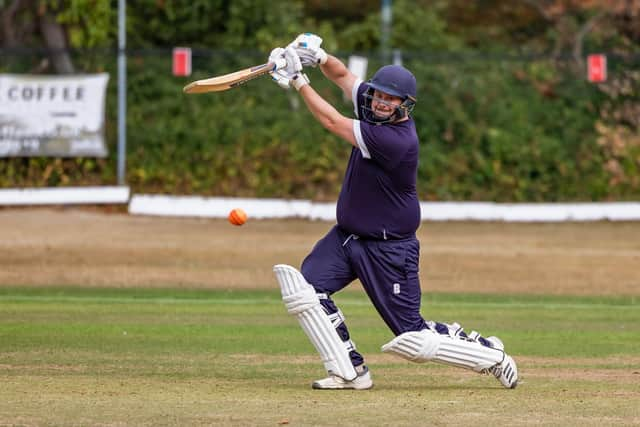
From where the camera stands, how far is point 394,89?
7805 mm

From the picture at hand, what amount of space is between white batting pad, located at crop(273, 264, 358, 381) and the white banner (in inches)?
549

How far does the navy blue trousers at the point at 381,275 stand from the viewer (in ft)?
26.1

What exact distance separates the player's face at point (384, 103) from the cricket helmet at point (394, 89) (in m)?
0.02

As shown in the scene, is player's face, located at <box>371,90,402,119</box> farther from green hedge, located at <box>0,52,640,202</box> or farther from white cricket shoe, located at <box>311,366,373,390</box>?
green hedge, located at <box>0,52,640,202</box>

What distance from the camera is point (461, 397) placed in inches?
304

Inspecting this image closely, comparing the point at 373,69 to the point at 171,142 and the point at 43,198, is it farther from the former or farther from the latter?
the point at 43,198

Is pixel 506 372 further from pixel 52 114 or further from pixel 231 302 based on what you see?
pixel 52 114

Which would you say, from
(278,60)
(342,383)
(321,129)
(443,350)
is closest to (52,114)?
(321,129)

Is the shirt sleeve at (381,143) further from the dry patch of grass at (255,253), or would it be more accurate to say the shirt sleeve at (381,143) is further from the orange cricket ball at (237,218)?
the dry patch of grass at (255,253)

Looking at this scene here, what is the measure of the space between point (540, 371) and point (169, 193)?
13.8m

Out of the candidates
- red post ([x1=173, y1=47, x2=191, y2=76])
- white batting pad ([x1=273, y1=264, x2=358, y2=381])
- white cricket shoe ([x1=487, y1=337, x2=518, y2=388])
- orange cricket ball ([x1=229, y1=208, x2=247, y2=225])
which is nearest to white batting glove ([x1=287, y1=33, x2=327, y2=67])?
white batting pad ([x1=273, y1=264, x2=358, y2=381])

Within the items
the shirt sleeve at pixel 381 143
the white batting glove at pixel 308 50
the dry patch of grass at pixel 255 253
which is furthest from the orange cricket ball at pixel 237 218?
the dry patch of grass at pixel 255 253

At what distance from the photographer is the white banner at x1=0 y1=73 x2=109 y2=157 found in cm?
2119

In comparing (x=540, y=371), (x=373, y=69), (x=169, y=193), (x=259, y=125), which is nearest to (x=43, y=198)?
(x=169, y=193)
